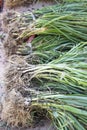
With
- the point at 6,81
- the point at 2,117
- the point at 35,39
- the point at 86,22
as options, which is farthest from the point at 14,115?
the point at 86,22

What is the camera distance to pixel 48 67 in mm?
2725

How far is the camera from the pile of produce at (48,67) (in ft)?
8.18

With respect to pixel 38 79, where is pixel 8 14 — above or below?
above

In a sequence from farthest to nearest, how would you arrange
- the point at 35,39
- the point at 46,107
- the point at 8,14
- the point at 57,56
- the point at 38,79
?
the point at 8,14 → the point at 35,39 → the point at 57,56 → the point at 38,79 → the point at 46,107

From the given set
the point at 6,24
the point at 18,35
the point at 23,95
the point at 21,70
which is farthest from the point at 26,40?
the point at 23,95

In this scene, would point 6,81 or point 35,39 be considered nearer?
point 6,81

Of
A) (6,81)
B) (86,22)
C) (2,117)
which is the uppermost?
(86,22)

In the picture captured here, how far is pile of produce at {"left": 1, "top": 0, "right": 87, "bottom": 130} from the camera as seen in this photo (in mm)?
2494

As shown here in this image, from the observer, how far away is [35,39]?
3154 millimetres

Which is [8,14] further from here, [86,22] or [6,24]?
[86,22]

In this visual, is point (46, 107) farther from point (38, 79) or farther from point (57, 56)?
point (57, 56)

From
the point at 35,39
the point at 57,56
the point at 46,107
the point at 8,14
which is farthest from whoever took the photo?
the point at 8,14

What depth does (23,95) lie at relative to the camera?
263 centimetres

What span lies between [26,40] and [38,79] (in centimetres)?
62
